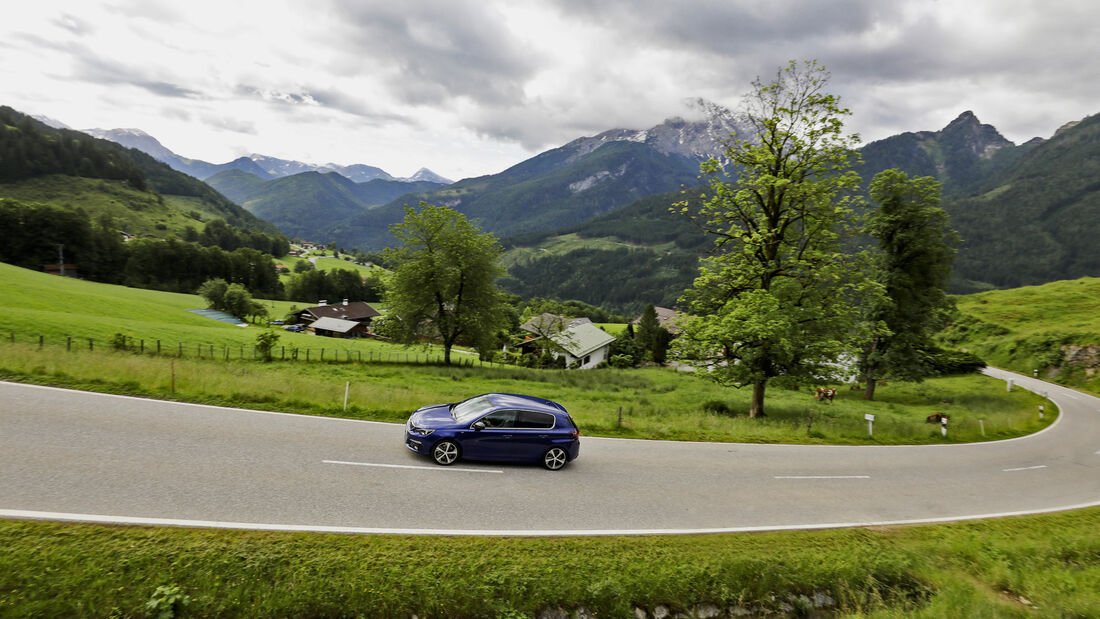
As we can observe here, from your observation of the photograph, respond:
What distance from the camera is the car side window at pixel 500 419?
11703 millimetres

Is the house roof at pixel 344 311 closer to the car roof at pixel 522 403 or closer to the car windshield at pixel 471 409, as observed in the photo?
the car windshield at pixel 471 409

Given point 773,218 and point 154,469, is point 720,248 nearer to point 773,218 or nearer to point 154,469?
point 773,218

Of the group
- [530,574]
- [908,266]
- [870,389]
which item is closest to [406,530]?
[530,574]

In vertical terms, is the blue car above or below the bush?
above

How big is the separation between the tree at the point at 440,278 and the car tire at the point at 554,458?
83.9 feet

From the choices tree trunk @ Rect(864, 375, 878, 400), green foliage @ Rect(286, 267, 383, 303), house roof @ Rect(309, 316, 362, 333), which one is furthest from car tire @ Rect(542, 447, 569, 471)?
green foliage @ Rect(286, 267, 383, 303)

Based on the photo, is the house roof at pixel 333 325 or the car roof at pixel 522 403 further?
the house roof at pixel 333 325

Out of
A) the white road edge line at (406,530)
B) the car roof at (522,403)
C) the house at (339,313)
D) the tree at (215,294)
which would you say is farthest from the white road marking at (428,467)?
the house at (339,313)

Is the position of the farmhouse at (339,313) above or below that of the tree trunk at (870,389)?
below

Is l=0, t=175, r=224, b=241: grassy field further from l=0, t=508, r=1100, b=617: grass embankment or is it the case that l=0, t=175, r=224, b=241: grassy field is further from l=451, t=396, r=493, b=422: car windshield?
l=0, t=508, r=1100, b=617: grass embankment

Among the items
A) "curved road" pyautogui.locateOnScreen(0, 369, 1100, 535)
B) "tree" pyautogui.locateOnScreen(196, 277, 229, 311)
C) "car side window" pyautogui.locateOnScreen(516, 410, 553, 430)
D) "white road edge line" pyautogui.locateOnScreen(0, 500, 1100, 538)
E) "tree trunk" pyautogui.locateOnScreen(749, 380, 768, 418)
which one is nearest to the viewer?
"white road edge line" pyautogui.locateOnScreen(0, 500, 1100, 538)

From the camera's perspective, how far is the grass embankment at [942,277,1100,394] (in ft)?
150

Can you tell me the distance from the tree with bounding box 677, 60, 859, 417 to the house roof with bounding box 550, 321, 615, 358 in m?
40.3

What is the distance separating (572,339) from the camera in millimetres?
73250
